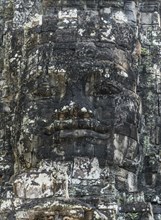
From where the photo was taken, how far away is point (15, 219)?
36.4ft

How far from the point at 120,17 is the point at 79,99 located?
191 centimetres

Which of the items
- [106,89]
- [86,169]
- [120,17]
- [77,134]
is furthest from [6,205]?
[120,17]

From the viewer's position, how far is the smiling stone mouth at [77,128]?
1223 cm

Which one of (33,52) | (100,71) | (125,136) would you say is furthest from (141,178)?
(33,52)

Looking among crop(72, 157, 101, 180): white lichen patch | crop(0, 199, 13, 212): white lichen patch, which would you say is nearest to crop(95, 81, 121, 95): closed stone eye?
crop(72, 157, 101, 180): white lichen patch

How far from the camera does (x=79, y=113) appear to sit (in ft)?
40.4

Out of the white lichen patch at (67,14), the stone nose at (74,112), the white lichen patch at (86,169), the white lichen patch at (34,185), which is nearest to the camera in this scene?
the white lichen patch at (34,185)

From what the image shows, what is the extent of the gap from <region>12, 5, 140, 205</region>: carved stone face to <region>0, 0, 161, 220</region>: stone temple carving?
2 cm

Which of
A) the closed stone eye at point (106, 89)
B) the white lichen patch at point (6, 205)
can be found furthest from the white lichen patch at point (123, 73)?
the white lichen patch at point (6, 205)

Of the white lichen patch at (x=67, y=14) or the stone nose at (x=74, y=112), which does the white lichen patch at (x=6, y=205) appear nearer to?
the stone nose at (x=74, y=112)

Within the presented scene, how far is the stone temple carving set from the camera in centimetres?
1155

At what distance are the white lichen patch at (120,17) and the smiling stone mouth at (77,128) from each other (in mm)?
2123

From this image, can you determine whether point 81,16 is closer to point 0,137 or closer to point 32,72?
point 32,72

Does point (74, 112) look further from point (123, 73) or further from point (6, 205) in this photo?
point (6, 205)
